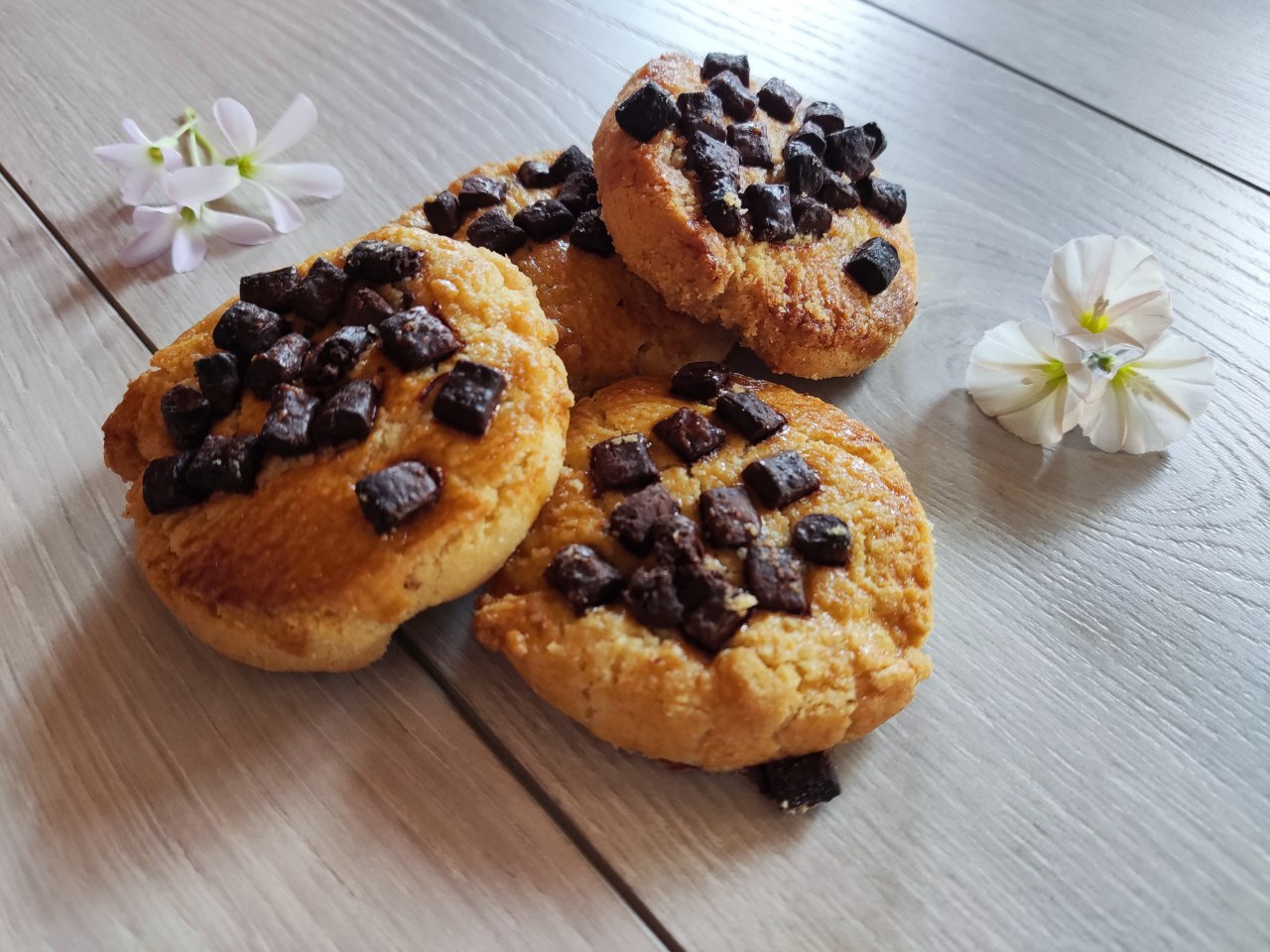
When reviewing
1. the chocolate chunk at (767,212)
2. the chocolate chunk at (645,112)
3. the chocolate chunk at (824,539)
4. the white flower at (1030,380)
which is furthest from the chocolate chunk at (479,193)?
the white flower at (1030,380)

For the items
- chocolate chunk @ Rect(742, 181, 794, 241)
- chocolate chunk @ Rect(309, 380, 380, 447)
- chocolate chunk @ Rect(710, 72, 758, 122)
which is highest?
chocolate chunk @ Rect(710, 72, 758, 122)

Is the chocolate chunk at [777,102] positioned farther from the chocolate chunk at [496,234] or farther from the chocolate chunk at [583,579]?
the chocolate chunk at [583,579]

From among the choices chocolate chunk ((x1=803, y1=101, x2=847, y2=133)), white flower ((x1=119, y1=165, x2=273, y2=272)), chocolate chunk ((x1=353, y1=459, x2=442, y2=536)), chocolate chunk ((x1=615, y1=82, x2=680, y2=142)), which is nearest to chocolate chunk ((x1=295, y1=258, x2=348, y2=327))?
chocolate chunk ((x1=353, y1=459, x2=442, y2=536))

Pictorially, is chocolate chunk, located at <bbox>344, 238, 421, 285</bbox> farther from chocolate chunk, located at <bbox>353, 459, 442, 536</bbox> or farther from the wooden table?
the wooden table

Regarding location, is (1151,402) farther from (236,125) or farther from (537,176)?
(236,125)

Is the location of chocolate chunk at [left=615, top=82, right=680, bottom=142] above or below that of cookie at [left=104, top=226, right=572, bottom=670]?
above

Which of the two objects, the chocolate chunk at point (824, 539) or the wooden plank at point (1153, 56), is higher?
the wooden plank at point (1153, 56)

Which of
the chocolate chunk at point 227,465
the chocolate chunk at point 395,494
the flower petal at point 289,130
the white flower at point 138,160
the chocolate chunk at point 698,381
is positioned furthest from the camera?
the flower petal at point 289,130
